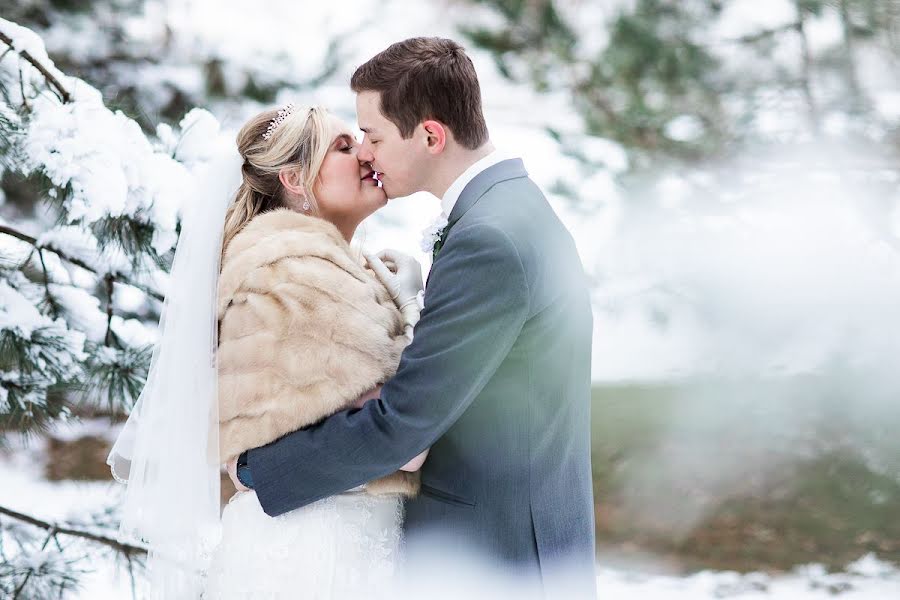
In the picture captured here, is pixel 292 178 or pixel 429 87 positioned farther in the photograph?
pixel 292 178

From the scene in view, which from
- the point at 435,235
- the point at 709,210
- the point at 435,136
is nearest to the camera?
the point at 435,136

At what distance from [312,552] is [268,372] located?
0.38 m

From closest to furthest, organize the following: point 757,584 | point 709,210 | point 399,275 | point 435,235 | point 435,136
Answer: point 435,136, point 435,235, point 399,275, point 757,584, point 709,210

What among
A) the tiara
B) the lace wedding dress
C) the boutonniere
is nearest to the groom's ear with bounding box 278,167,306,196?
the tiara

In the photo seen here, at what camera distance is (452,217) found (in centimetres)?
176

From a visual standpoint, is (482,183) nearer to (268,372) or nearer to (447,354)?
(447,354)

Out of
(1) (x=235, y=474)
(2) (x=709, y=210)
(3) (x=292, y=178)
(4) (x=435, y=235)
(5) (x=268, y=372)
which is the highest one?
(2) (x=709, y=210)

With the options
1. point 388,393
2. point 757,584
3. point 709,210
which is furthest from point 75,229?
point 757,584

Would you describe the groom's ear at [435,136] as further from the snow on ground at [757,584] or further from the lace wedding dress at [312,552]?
the snow on ground at [757,584]

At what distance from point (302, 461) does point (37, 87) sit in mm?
1236

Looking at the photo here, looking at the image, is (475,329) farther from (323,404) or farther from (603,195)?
(603,195)

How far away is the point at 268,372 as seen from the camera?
1.77m

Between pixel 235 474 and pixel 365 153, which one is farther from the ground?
pixel 365 153

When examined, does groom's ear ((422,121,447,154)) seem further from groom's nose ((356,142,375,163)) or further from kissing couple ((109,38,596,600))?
groom's nose ((356,142,375,163))
